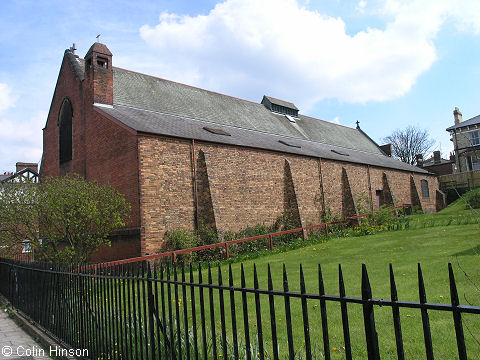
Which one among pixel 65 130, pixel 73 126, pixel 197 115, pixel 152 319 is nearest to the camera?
pixel 152 319

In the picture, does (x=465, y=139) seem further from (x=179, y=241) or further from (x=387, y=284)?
(x=387, y=284)

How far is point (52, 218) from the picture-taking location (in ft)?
39.1

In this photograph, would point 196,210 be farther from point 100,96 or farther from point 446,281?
point 446,281

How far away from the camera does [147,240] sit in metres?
14.0

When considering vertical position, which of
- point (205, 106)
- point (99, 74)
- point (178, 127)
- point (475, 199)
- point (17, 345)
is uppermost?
point (99, 74)

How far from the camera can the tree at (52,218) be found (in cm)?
1184

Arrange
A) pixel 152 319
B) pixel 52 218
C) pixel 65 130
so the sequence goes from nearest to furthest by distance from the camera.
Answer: pixel 152 319 < pixel 52 218 < pixel 65 130

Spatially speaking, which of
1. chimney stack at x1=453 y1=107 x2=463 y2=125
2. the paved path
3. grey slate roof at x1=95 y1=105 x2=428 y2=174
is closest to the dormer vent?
grey slate roof at x1=95 y1=105 x2=428 y2=174

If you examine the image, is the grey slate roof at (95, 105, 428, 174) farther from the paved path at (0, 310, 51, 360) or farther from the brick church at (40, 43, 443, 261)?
the paved path at (0, 310, 51, 360)

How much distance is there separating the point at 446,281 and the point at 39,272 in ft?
26.8

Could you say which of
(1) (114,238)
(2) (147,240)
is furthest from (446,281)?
(1) (114,238)

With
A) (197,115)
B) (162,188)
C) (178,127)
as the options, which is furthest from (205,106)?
→ (162,188)

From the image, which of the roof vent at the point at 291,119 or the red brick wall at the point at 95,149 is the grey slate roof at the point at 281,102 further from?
the red brick wall at the point at 95,149

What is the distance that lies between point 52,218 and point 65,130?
11706 millimetres
